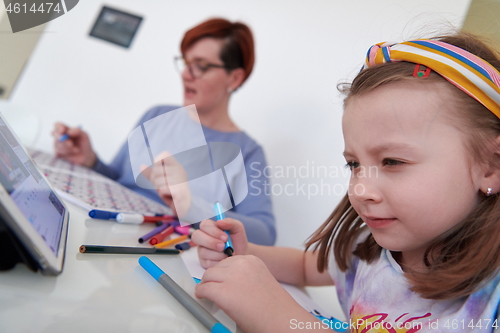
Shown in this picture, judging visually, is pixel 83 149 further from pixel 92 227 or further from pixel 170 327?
pixel 170 327

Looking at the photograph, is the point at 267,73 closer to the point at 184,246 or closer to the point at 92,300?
the point at 184,246

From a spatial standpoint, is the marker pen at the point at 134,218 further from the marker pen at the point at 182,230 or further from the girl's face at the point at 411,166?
the girl's face at the point at 411,166

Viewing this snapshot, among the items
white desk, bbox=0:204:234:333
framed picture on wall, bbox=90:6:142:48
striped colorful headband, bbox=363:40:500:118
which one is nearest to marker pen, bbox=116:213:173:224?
white desk, bbox=0:204:234:333

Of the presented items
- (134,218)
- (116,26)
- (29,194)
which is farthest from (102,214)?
(116,26)

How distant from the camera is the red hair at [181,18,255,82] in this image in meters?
0.95

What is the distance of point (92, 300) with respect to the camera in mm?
278

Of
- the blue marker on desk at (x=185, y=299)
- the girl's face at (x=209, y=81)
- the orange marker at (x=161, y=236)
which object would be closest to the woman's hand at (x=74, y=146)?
the girl's face at (x=209, y=81)

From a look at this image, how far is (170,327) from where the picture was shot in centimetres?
27

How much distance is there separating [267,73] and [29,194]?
2.48 feet


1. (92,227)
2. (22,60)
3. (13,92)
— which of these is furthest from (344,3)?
(13,92)

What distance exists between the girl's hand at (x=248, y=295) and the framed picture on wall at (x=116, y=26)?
47.9 inches

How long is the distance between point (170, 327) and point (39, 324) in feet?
0.31

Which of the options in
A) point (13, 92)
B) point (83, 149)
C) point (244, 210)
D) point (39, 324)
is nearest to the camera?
point (39, 324)

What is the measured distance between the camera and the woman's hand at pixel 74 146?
896 mm
